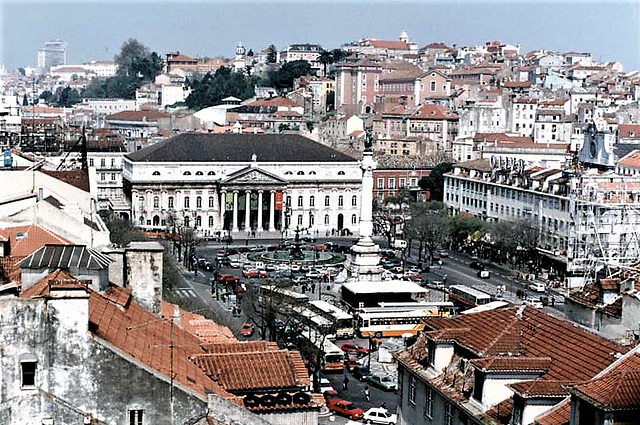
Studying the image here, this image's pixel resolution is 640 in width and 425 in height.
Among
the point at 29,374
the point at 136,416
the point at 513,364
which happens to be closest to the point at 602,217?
the point at 513,364

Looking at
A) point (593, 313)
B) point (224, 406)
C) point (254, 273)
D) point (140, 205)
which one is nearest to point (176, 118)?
point (140, 205)

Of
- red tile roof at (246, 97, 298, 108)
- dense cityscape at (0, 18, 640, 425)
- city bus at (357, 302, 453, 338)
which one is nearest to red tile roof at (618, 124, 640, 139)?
dense cityscape at (0, 18, 640, 425)

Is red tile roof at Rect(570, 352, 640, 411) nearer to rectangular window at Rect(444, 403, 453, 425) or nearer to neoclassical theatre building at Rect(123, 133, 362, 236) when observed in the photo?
rectangular window at Rect(444, 403, 453, 425)

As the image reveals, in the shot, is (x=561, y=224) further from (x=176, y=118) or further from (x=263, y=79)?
(x=263, y=79)

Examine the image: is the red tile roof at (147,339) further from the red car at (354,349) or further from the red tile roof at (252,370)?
the red car at (354,349)

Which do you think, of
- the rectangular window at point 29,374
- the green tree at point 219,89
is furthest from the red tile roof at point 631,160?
the green tree at point 219,89

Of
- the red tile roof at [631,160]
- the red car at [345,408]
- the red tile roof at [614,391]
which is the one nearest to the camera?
the red tile roof at [614,391]

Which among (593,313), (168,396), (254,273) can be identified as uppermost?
(168,396)
